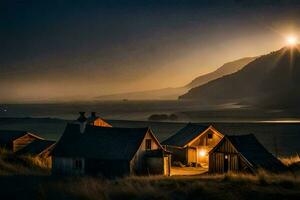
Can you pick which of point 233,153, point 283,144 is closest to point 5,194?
point 233,153

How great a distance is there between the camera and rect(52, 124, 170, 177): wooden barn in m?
51.0

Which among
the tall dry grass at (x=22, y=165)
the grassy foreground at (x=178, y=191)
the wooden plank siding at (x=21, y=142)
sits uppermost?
the wooden plank siding at (x=21, y=142)

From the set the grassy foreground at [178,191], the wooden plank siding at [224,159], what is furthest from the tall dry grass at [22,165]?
the wooden plank siding at [224,159]

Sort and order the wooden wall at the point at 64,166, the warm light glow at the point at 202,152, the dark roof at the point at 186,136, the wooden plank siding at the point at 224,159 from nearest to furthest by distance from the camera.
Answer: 1. the wooden plank siding at the point at 224,159
2. the wooden wall at the point at 64,166
3. the warm light glow at the point at 202,152
4. the dark roof at the point at 186,136

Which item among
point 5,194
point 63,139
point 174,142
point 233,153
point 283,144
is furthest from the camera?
point 283,144

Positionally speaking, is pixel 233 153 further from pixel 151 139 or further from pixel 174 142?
pixel 174 142

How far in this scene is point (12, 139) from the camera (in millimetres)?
70375

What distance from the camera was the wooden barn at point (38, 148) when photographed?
63719 mm

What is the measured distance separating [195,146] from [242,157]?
1756cm

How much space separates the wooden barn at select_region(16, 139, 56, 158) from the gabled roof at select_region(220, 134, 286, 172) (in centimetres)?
2548

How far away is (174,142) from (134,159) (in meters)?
18.1

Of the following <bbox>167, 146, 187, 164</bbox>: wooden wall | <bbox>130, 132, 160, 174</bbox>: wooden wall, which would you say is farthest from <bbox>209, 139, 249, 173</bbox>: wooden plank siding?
<bbox>167, 146, 187, 164</bbox>: wooden wall

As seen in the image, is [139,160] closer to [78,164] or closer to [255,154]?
[78,164]

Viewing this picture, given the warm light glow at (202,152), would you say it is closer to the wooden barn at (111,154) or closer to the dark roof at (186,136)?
the dark roof at (186,136)
